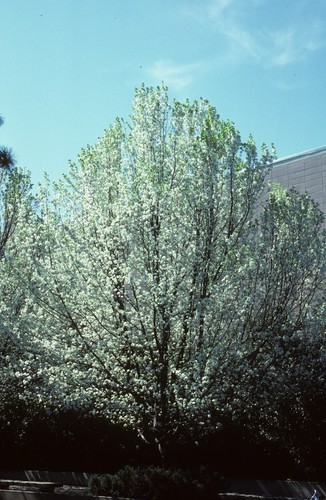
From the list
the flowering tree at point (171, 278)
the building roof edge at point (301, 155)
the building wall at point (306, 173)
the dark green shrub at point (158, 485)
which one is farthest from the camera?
the building roof edge at point (301, 155)

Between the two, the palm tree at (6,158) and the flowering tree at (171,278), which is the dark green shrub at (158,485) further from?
→ the palm tree at (6,158)

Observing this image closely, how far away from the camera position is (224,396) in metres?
12.0

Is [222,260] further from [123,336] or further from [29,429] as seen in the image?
[29,429]

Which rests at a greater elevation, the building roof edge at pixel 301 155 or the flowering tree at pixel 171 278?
the building roof edge at pixel 301 155

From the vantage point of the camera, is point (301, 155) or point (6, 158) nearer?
point (6, 158)

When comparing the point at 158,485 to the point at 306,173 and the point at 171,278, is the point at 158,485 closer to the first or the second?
the point at 171,278

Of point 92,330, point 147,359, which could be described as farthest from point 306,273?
point 92,330

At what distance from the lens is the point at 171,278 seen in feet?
37.1

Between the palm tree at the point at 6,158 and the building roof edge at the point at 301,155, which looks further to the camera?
the building roof edge at the point at 301,155

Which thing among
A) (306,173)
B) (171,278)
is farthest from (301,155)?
(171,278)

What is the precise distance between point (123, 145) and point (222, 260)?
3.76m

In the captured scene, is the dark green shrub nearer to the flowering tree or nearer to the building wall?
the flowering tree

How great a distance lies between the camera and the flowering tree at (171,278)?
11641 millimetres

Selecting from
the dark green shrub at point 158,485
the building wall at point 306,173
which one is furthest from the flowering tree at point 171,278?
the building wall at point 306,173
